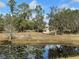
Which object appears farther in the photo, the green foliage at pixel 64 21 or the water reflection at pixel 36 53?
the green foliage at pixel 64 21

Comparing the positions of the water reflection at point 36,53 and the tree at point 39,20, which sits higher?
the tree at point 39,20

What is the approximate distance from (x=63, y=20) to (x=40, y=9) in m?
20.8

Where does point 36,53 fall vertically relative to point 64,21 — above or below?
below

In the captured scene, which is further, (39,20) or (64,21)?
(39,20)

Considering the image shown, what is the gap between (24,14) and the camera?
101438 millimetres

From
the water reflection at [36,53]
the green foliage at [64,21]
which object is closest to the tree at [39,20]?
the green foliage at [64,21]

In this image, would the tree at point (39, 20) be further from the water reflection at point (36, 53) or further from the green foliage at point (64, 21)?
the water reflection at point (36, 53)

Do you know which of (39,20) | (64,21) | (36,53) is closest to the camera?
(36,53)

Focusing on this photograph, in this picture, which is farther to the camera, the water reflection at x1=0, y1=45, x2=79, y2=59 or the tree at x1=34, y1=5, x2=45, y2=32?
the tree at x1=34, y1=5, x2=45, y2=32

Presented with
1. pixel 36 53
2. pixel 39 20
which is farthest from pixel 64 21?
pixel 36 53

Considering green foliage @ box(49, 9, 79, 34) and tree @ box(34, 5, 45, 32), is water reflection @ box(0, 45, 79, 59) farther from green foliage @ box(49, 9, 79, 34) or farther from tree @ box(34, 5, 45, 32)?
tree @ box(34, 5, 45, 32)

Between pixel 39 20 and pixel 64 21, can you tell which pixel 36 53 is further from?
pixel 39 20

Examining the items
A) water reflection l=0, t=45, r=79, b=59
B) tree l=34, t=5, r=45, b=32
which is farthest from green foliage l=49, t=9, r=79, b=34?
water reflection l=0, t=45, r=79, b=59

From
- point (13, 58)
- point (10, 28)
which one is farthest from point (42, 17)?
point (13, 58)
